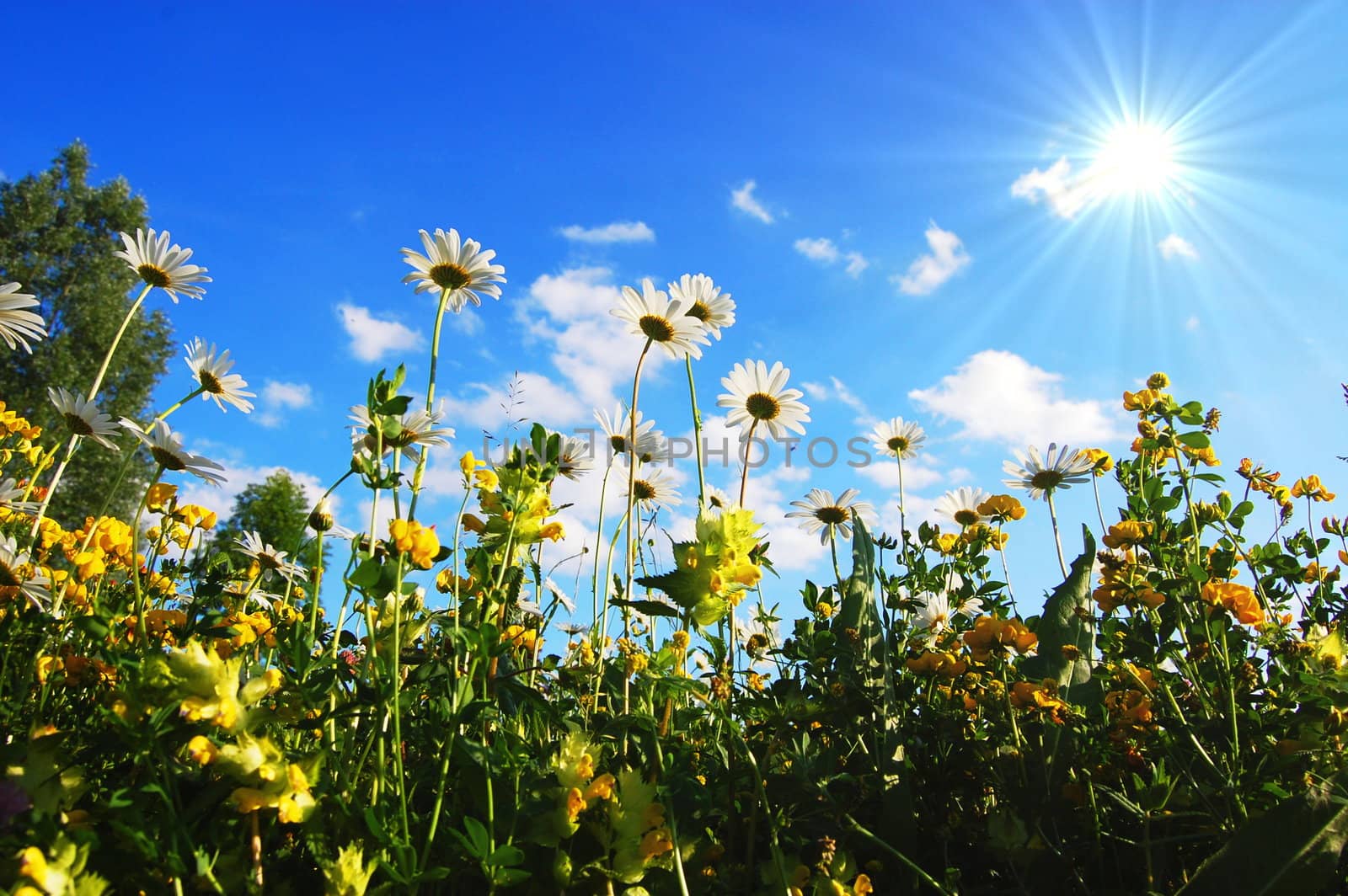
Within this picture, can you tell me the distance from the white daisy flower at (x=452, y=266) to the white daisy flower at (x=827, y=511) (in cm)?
183

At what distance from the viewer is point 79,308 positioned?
68.2 feet

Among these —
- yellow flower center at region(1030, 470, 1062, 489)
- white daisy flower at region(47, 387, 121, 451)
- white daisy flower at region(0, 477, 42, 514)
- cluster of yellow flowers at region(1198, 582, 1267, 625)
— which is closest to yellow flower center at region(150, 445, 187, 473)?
white daisy flower at region(47, 387, 121, 451)

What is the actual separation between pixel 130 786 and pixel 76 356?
77.3 ft

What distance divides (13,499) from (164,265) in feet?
3.37

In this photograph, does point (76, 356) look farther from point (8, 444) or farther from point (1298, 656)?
point (1298, 656)

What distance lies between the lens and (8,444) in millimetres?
3881

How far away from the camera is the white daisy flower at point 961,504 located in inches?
141

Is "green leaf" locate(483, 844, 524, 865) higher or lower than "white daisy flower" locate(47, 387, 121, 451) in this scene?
lower

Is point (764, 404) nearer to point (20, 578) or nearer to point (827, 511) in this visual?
point (827, 511)

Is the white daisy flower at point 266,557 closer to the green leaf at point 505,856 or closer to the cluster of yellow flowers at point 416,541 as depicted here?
the cluster of yellow flowers at point 416,541

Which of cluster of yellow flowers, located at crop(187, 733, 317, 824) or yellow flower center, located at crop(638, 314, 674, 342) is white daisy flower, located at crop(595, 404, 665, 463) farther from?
cluster of yellow flowers, located at crop(187, 733, 317, 824)

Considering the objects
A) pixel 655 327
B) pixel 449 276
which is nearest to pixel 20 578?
pixel 449 276

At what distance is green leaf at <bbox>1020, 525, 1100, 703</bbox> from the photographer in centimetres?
230

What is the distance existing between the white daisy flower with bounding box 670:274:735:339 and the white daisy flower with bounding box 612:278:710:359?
201 mm
